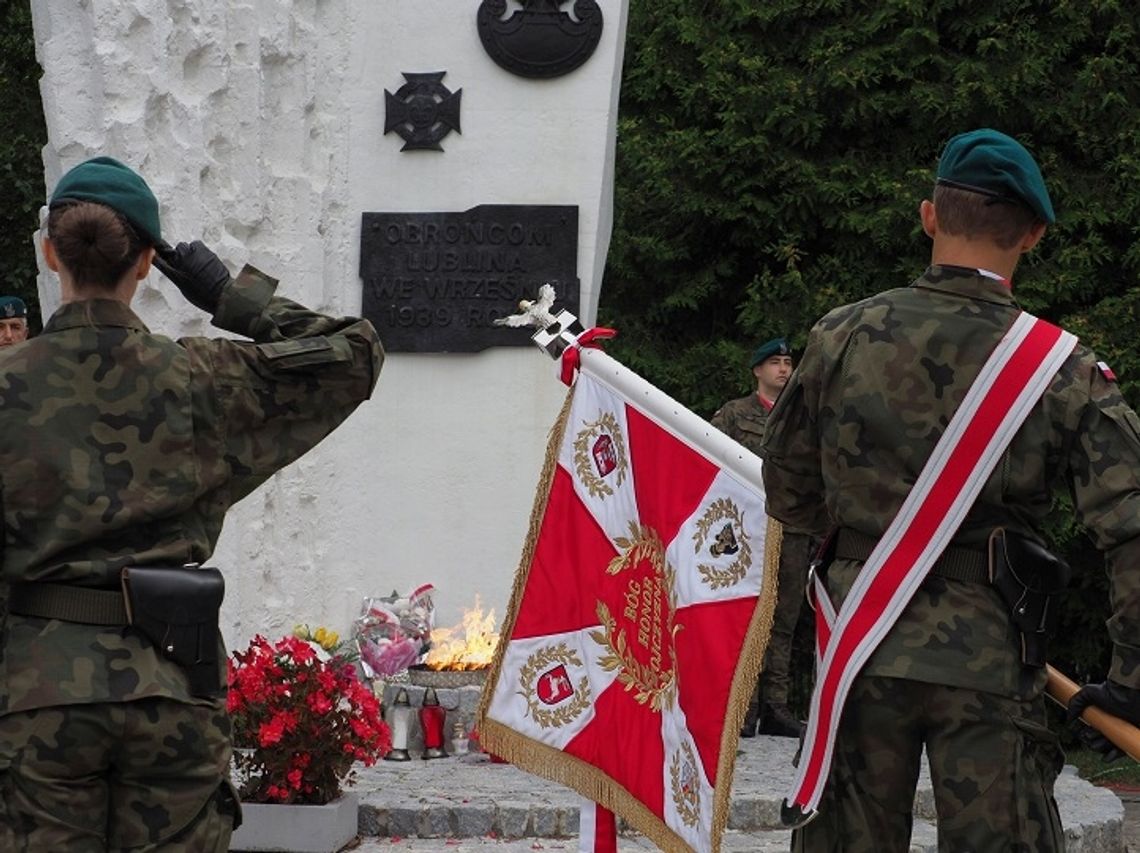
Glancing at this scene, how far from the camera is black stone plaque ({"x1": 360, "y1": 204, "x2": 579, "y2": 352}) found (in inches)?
317

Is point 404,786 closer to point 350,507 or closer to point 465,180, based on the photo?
point 350,507

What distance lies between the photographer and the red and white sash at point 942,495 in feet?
11.4

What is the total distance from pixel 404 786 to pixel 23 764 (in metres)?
3.95

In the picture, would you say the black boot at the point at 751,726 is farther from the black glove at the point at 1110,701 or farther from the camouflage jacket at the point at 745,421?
the black glove at the point at 1110,701

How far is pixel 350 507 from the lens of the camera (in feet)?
27.1

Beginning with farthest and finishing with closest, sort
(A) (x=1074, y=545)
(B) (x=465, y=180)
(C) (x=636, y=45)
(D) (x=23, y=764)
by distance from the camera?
(C) (x=636, y=45), (A) (x=1074, y=545), (B) (x=465, y=180), (D) (x=23, y=764)

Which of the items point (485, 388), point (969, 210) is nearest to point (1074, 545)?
point (485, 388)

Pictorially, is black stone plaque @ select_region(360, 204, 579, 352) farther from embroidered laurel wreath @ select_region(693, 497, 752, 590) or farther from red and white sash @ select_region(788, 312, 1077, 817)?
red and white sash @ select_region(788, 312, 1077, 817)

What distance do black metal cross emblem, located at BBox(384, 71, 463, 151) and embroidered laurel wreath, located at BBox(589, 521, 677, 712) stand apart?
11.6ft

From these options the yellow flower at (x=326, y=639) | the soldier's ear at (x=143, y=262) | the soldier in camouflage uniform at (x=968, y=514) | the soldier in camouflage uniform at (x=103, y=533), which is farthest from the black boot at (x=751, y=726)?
the soldier's ear at (x=143, y=262)

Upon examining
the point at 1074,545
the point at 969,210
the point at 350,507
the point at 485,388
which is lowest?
the point at 1074,545

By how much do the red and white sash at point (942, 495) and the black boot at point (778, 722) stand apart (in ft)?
18.0

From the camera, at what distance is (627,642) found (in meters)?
4.97

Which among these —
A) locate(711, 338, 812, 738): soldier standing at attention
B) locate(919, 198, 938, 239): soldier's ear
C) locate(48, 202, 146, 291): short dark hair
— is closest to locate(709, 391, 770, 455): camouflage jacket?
locate(711, 338, 812, 738): soldier standing at attention
